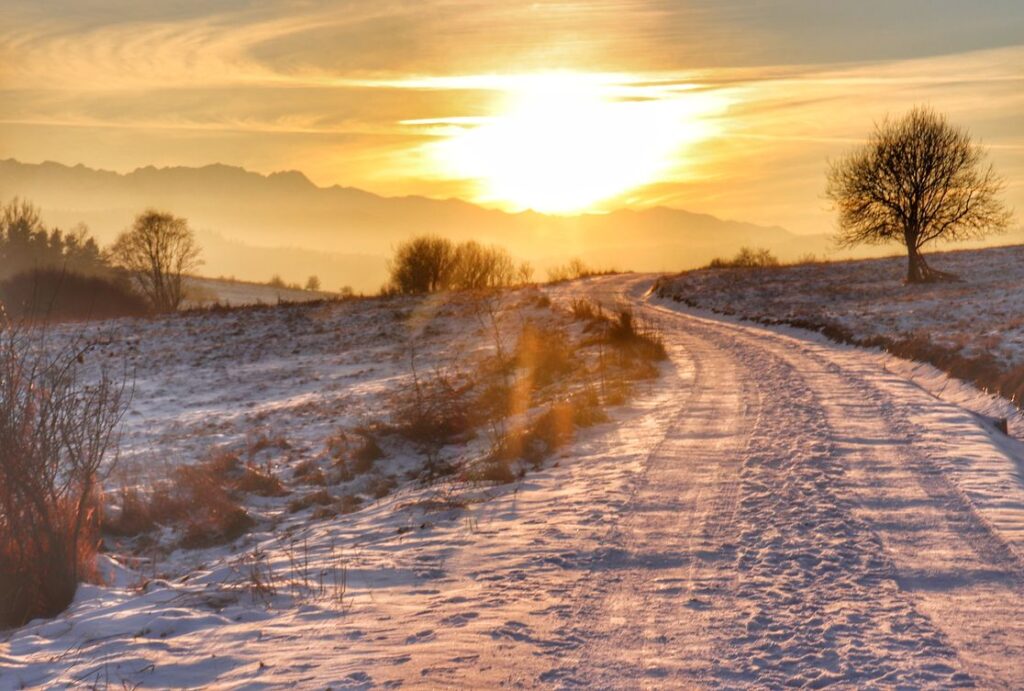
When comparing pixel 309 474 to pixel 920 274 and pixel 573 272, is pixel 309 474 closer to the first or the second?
pixel 920 274

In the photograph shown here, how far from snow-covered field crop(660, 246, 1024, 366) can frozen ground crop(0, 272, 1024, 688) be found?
9925mm

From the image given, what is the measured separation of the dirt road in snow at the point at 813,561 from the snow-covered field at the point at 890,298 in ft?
27.6

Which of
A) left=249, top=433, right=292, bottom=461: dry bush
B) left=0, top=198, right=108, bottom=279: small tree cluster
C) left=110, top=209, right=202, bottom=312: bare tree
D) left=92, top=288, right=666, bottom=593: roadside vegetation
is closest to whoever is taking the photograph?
left=92, top=288, right=666, bottom=593: roadside vegetation

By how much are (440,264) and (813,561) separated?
59106 millimetres

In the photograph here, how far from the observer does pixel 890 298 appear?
41.2 m

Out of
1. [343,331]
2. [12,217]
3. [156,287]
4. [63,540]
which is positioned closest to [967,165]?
[343,331]

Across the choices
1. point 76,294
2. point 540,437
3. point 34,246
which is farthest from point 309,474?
point 34,246

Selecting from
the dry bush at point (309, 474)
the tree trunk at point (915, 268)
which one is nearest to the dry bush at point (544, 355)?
the dry bush at point (309, 474)

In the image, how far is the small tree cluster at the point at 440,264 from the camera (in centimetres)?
6481

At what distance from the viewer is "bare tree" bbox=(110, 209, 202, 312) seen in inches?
3258

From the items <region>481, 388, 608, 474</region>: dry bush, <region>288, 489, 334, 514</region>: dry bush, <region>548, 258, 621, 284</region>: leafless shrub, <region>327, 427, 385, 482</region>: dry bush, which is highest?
<region>548, 258, 621, 284</region>: leafless shrub

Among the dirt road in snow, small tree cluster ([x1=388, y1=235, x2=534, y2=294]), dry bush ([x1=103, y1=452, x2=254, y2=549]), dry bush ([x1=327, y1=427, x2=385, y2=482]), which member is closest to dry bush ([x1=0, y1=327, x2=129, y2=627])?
dry bush ([x1=103, y1=452, x2=254, y2=549])

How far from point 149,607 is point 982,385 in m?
16.0

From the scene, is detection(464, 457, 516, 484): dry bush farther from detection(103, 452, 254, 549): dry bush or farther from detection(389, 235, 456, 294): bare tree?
detection(389, 235, 456, 294): bare tree
